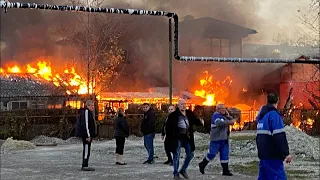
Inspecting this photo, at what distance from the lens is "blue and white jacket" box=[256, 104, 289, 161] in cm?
667

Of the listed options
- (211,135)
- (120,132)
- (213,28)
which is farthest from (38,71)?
(211,135)

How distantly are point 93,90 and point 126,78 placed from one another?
641 inches

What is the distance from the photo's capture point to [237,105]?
1606 inches

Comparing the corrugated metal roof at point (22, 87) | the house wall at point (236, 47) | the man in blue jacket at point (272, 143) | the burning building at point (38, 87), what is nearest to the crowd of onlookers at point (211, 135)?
the man in blue jacket at point (272, 143)

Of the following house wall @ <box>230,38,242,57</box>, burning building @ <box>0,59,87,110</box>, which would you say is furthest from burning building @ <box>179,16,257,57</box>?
burning building @ <box>0,59,87,110</box>

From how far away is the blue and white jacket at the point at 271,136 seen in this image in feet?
21.9

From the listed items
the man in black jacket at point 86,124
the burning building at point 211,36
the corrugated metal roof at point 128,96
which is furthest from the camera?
the burning building at point 211,36

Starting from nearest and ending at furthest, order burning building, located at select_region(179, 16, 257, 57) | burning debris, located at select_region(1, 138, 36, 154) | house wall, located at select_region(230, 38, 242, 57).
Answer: burning debris, located at select_region(1, 138, 36, 154) < burning building, located at select_region(179, 16, 257, 57) < house wall, located at select_region(230, 38, 242, 57)

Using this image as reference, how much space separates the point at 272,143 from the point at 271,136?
0.31 ft

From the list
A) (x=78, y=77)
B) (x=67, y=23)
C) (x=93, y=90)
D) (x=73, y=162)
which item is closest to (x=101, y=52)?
(x=93, y=90)

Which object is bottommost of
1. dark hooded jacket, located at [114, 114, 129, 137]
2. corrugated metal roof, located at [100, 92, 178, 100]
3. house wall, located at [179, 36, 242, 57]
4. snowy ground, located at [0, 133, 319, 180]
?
snowy ground, located at [0, 133, 319, 180]

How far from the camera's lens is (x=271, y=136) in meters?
6.79

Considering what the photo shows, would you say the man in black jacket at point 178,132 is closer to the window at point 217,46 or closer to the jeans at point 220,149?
the jeans at point 220,149

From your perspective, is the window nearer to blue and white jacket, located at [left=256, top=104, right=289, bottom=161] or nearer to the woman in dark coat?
the woman in dark coat
